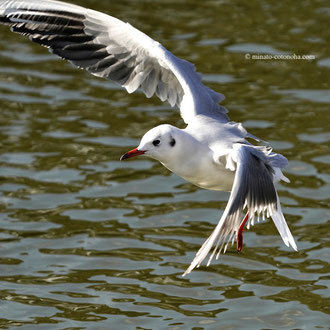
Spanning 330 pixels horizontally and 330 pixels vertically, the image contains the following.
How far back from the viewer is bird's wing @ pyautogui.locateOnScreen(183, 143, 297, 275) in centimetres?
730

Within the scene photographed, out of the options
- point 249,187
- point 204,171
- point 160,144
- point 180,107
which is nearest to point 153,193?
point 180,107

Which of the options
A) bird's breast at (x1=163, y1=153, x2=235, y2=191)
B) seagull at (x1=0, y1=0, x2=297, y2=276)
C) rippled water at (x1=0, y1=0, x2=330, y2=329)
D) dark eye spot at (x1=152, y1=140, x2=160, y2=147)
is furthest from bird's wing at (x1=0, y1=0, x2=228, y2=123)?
rippled water at (x1=0, y1=0, x2=330, y2=329)

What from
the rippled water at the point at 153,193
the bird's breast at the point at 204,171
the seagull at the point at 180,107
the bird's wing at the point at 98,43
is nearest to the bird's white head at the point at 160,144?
the seagull at the point at 180,107

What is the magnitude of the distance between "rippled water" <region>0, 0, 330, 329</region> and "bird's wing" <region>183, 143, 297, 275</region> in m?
1.67

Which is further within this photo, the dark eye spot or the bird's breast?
the bird's breast

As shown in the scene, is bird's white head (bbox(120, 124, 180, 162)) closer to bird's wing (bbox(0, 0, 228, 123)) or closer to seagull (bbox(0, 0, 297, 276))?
seagull (bbox(0, 0, 297, 276))

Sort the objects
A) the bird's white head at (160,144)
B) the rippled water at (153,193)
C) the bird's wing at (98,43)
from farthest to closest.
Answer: the rippled water at (153,193) → the bird's wing at (98,43) → the bird's white head at (160,144)

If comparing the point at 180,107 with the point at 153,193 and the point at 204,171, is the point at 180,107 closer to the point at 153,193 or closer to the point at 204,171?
the point at 204,171

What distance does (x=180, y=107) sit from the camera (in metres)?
9.21

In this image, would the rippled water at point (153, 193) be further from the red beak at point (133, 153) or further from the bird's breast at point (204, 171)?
the red beak at point (133, 153)

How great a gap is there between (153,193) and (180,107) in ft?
7.81

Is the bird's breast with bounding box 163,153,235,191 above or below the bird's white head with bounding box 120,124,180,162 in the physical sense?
below

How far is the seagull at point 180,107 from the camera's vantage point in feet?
25.0

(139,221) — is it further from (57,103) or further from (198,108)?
(57,103)
